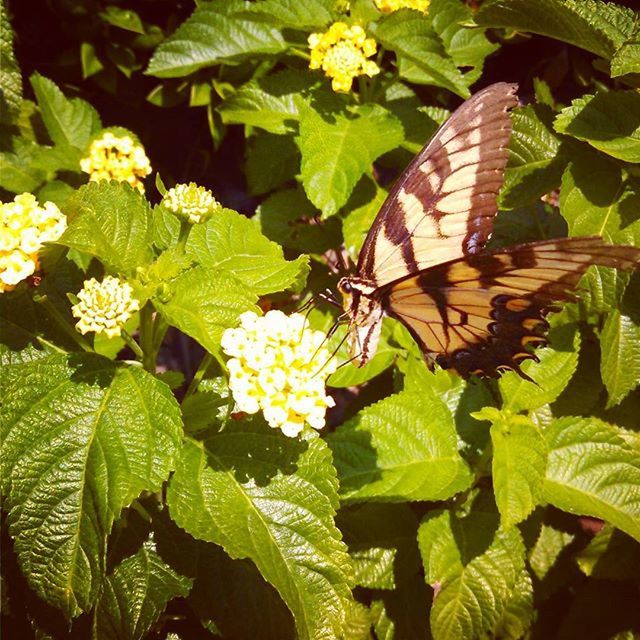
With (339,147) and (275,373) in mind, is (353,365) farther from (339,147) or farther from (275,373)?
(275,373)

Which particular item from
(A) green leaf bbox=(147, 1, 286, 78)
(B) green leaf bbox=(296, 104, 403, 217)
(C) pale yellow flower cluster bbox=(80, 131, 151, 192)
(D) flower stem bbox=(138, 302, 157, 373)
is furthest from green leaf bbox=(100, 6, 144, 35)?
(D) flower stem bbox=(138, 302, 157, 373)

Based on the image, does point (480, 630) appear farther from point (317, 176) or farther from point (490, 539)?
point (317, 176)

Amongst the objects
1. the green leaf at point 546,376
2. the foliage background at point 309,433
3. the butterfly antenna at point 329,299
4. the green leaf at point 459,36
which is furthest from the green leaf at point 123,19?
the green leaf at point 546,376

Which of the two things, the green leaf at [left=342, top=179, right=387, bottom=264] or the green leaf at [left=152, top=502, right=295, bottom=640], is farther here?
the green leaf at [left=342, top=179, right=387, bottom=264]

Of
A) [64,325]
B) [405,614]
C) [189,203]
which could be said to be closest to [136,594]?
[64,325]

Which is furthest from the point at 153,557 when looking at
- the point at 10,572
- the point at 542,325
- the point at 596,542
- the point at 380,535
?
the point at 596,542

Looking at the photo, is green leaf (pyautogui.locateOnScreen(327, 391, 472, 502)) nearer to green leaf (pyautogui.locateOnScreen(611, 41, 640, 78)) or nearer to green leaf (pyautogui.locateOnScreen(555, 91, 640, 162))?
green leaf (pyautogui.locateOnScreen(555, 91, 640, 162))
